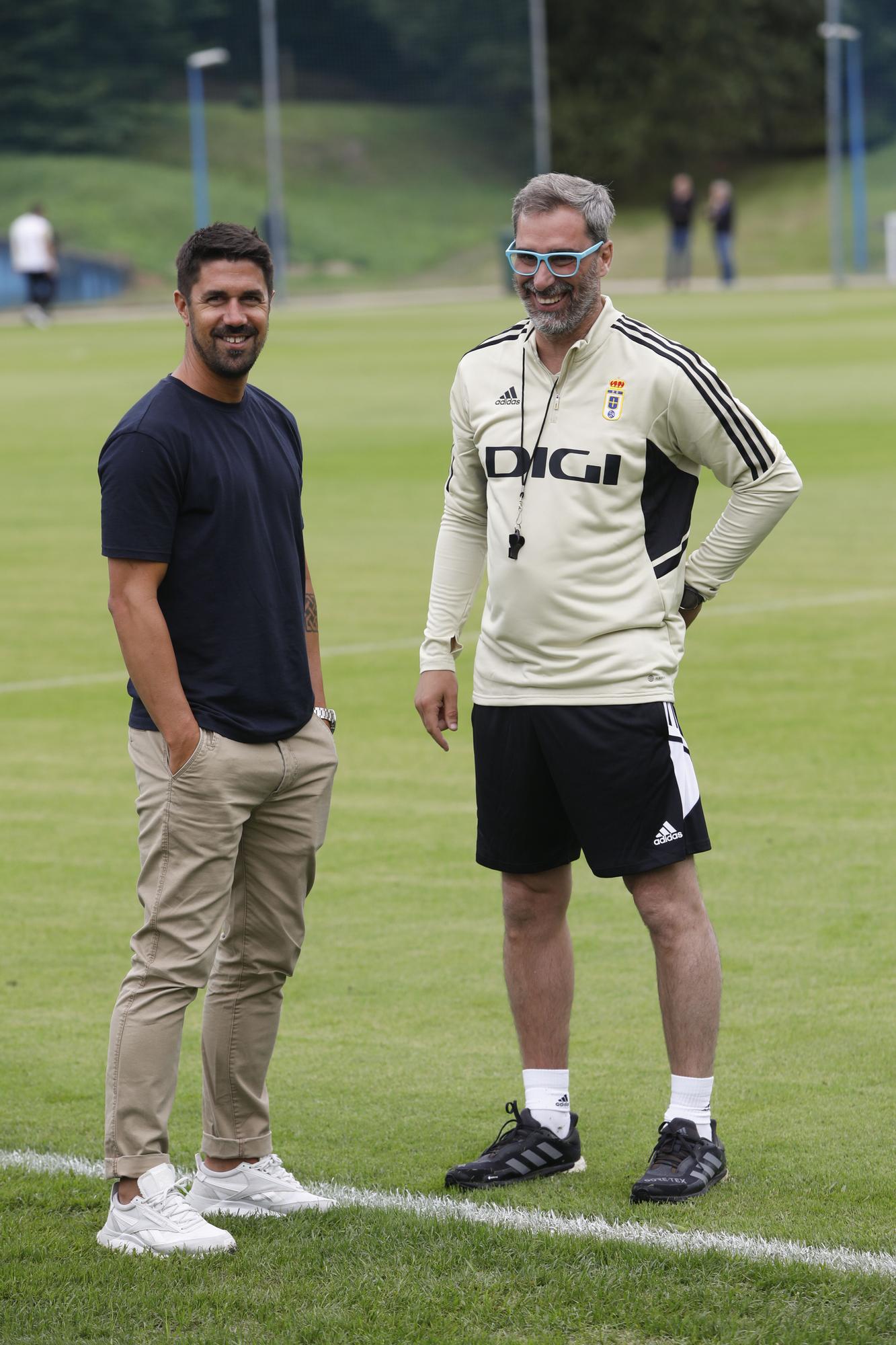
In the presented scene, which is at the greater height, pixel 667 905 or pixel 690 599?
pixel 690 599

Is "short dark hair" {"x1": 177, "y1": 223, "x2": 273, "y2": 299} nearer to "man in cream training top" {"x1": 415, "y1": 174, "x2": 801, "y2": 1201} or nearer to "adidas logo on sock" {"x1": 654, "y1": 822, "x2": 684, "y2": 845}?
"man in cream training top" {"x1": 415, "y1": 174, "x2": 801, "y2": 1201}

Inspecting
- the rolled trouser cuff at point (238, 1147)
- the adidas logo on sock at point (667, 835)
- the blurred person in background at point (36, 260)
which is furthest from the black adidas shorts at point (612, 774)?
the blurred person in background at point (36, 260)

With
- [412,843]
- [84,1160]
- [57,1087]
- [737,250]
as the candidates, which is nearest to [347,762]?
[412,843]

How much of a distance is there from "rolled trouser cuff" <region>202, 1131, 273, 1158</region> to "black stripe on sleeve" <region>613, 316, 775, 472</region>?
6.43 feet

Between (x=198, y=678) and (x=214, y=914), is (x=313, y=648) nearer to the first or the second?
(x=198, y=678)

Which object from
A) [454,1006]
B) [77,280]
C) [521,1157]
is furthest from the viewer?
[77,280]

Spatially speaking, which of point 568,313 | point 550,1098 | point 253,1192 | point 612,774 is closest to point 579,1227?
point 550,1098

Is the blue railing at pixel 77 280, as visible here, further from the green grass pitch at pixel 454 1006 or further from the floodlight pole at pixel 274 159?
the green grass pitch at pixel 454 1006

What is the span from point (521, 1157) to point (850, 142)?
67297 millimetres

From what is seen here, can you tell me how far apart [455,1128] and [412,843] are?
307cm

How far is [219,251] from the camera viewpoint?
4527 mm

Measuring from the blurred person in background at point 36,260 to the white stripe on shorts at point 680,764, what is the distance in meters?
41.1

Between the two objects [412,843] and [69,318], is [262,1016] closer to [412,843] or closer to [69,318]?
[412,843]

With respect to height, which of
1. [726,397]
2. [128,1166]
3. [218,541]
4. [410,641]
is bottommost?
[128,1166]
